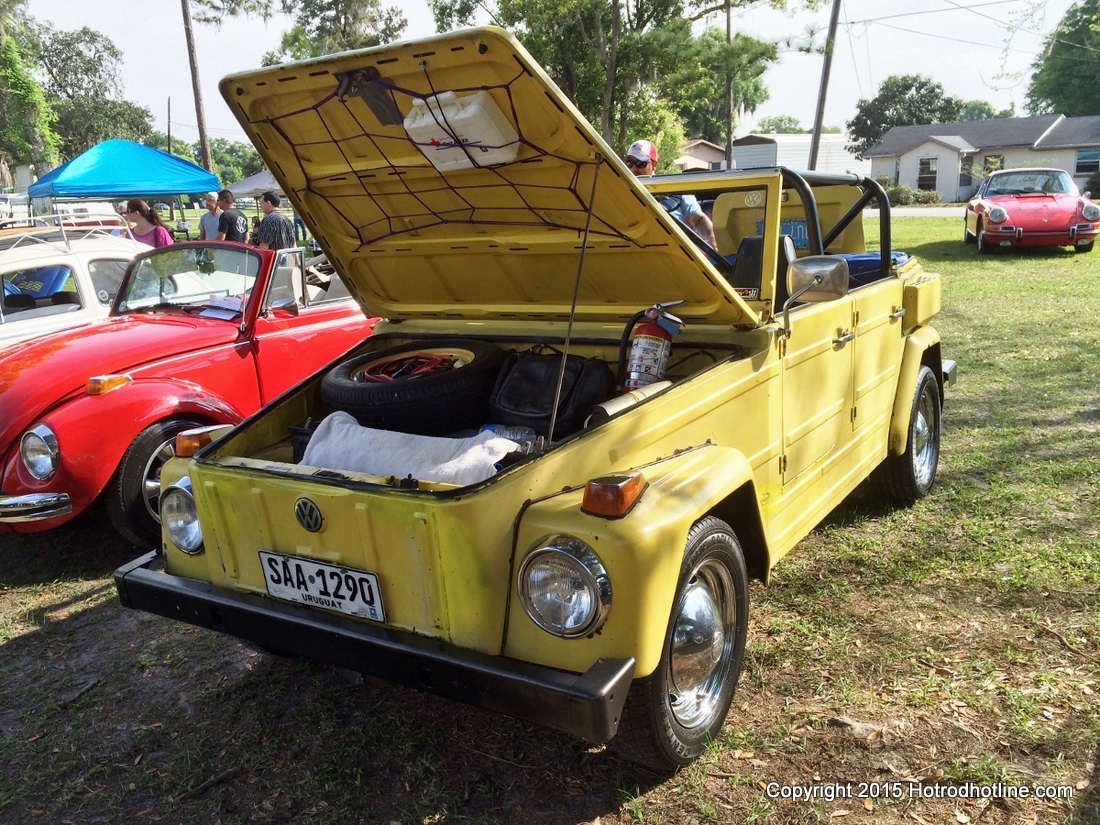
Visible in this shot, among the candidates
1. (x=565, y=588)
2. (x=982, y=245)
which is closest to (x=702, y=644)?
(x=565, y=588)

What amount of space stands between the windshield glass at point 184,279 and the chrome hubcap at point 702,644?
4.17m

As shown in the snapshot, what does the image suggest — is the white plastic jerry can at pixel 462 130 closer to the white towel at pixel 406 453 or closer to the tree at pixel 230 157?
the white towel at pixel 406 453

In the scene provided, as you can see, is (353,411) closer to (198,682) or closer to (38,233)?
(198,682)

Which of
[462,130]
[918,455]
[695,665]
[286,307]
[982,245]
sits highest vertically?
[462,130]

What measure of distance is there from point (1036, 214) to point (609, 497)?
1602 centimetres

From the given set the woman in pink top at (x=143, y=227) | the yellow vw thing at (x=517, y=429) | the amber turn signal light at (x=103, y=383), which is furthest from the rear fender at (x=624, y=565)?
the woman in pink top at (x=143, y=227)

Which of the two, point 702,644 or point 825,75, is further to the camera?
point 825,75

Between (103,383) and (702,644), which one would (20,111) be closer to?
(103,383)

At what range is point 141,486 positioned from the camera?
4.64 metres

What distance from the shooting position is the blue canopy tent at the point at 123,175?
1587 cm

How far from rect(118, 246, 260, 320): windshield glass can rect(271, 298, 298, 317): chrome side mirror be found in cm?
32

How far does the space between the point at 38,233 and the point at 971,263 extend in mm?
14309

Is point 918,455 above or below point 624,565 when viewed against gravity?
below

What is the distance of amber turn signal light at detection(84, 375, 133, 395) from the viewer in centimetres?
452
